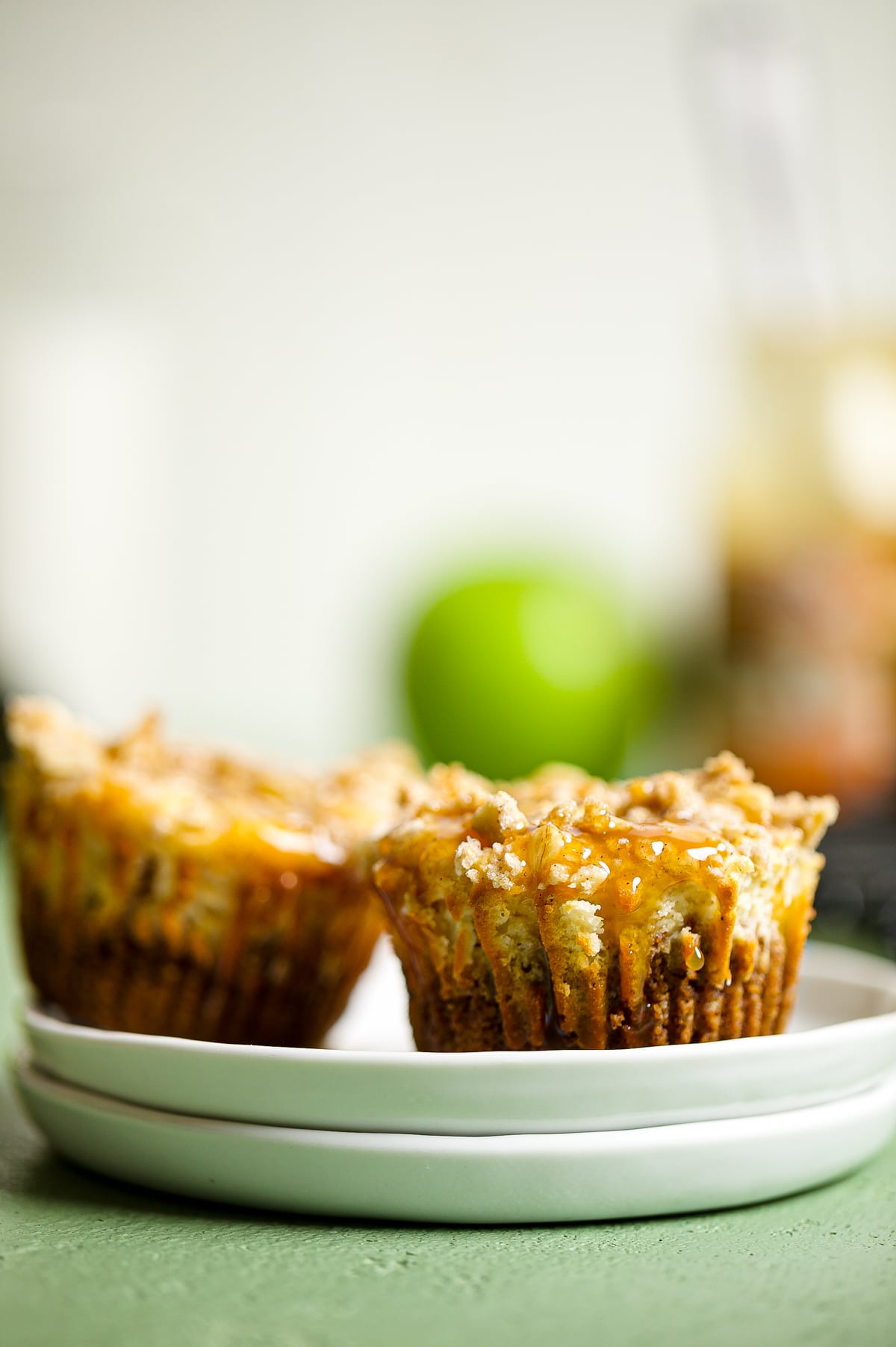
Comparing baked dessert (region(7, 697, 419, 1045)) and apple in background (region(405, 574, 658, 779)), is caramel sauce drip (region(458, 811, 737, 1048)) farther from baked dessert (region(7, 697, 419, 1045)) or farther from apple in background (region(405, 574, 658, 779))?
apple in background (region(405, 574, 658, 779))

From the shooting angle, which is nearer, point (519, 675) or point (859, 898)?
point (859, 898)

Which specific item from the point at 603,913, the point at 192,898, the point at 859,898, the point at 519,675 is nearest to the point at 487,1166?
the point at 603,913

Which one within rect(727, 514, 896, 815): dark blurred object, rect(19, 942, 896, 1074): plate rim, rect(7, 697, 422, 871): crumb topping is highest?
rect(7, 697, 422, 871): crumb topping

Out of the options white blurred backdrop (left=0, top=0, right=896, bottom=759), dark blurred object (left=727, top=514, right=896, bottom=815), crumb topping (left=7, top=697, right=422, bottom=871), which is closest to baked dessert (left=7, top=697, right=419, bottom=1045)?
crumb topping (left=7, top=697, right=422, bottom=871)

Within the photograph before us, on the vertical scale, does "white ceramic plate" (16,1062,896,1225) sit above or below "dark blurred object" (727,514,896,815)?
A: above

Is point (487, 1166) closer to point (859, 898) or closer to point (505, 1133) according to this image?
point (505, 1133)

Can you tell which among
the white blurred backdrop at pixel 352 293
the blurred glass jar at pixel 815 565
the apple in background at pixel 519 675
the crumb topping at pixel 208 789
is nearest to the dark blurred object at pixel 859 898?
the crumb topping at pixel 208 789

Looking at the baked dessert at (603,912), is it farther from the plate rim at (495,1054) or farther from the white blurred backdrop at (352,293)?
the white blurred backdrop at (352,293)
